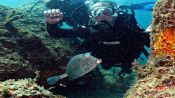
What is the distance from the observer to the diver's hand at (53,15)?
6.40 meters

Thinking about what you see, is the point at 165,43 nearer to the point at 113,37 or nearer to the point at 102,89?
the point at 113,37

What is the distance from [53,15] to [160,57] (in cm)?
357

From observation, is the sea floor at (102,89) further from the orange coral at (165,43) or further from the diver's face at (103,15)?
the orange coral at (165,43)

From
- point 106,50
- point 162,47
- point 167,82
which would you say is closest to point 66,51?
point 106,50

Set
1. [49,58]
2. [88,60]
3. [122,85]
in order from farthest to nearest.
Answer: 1. [122,85]
2. [49,58]
3. [88,60]

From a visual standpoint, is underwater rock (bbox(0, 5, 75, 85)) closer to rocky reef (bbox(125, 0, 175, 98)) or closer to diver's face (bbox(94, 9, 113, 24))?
diver's face (bbox(94, 9, 113, 24))

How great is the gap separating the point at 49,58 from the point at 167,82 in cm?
452

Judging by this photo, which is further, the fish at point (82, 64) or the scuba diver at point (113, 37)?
the scuba diver at point (113, 37)

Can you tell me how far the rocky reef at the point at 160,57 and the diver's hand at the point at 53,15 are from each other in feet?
9.92

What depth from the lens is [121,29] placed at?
669 centimetres

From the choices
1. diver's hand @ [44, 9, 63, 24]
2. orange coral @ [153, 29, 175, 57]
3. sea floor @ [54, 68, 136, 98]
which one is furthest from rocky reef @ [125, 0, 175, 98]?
sea floor @ [54, 68, 136, 98]

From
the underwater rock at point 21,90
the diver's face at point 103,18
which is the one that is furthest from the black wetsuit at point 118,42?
the underwater rock at point 21,90

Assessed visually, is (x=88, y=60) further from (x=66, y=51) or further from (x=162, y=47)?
(x=66, y=51)

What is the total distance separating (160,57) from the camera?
3.66 m
